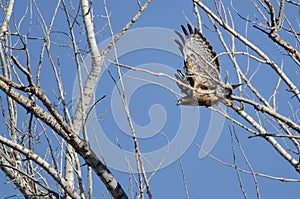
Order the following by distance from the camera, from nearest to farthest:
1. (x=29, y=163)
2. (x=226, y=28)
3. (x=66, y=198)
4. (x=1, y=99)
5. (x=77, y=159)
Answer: (x=226, y=28)
(x=66, y=198)
(x=77, y=159)
(x=29, y=163)
(x=1, y=99)

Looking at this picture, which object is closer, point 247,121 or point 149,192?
point 149,192

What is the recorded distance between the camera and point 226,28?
2795 mm

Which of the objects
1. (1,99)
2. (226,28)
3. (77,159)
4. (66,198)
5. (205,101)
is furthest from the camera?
(1,99)

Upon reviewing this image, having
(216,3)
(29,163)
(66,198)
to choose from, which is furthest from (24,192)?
(216,3)

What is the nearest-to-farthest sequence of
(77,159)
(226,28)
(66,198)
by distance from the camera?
(226,28) → (66,198) → (77,159)

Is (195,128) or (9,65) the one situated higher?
(9,65)

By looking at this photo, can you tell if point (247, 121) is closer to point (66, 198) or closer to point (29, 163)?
point (66, 198)

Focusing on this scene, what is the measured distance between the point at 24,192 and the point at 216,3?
1.96 metres

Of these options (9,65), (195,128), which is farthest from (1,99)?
(195,128)

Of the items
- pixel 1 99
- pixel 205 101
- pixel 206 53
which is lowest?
pixel 205 101

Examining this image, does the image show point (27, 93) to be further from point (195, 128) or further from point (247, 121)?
point (247, 121)

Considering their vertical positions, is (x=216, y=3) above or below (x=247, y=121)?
above

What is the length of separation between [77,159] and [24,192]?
1.70 ft

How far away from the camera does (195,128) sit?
3.47 metres
